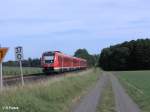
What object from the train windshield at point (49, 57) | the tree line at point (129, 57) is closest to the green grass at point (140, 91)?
the train windshield at point (49, 57)

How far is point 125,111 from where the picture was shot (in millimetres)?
22609

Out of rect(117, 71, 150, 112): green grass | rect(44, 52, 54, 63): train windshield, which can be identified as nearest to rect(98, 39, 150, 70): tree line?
rect(117, 71, 150, 112): green grass

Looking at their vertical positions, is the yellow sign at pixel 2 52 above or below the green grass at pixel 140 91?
above

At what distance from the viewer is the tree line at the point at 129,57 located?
16862 centimetres

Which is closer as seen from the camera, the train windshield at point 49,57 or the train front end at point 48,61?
the train front end at point 48,61

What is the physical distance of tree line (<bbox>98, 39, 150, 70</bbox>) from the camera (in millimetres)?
168625

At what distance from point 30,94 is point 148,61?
486 ft

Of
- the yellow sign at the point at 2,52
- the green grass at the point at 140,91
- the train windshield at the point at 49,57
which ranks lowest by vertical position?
the green grass at the point at 140,91

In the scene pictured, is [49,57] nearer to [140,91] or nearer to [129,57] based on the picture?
[140,91]

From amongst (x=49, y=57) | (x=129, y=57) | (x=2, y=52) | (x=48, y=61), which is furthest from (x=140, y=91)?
(x=129, y=57)

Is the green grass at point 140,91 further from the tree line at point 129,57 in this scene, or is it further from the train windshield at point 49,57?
the tree line at point 129,57

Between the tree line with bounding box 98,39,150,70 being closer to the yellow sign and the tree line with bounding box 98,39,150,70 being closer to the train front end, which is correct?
the train front end

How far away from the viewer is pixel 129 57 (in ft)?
574

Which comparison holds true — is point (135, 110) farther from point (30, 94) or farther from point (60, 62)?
point (60, 62)
